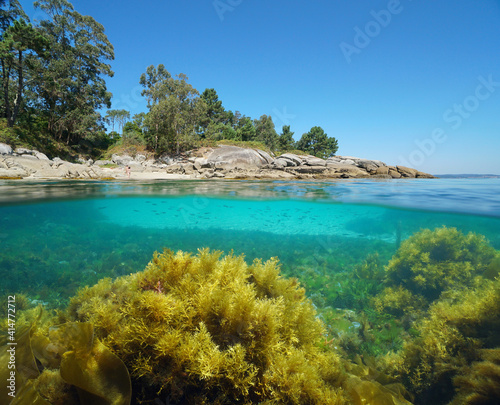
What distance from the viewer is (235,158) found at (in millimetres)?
33000

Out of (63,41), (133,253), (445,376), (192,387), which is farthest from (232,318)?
(63,41)

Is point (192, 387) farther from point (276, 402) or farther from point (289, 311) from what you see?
point (289, 311)

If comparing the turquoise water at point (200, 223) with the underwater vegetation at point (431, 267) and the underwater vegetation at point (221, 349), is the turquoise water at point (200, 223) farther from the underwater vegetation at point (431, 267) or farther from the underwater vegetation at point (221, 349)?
the underwater vegetation at point (221, 349)

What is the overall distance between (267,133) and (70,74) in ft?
129

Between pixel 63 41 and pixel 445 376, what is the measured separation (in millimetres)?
46759

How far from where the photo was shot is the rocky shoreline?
1852 centimetres


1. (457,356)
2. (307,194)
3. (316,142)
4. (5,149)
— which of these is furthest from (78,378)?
(316,142)

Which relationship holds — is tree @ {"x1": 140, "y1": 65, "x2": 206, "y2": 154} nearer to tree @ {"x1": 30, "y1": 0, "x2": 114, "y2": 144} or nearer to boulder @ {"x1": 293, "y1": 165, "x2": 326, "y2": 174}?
tree @ {"x1": 30, "y1": 0, "x2": 114, "y2": 144}

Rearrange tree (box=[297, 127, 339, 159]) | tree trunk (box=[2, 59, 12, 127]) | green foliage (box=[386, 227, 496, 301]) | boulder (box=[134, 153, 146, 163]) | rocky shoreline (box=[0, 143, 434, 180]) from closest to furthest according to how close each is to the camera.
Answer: green foliage (box=[386, 227, 496, 301]) → rocky shoreline (box=[0, 143, 434, 180]) → tree trunk (box=[2, 59, 12, 127]) → boulder (box=[134, 153, 146, 163]) → tree (box=[297, 127, 339, 159])

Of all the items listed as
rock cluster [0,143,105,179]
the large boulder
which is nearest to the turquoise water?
rock cluster [0,143,105,179]

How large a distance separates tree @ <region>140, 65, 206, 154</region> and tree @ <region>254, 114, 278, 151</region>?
61.8 feet

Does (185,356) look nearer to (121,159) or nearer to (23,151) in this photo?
(23,151)

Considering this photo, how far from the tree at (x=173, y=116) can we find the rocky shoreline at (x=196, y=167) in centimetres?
286

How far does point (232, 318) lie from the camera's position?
175cm
